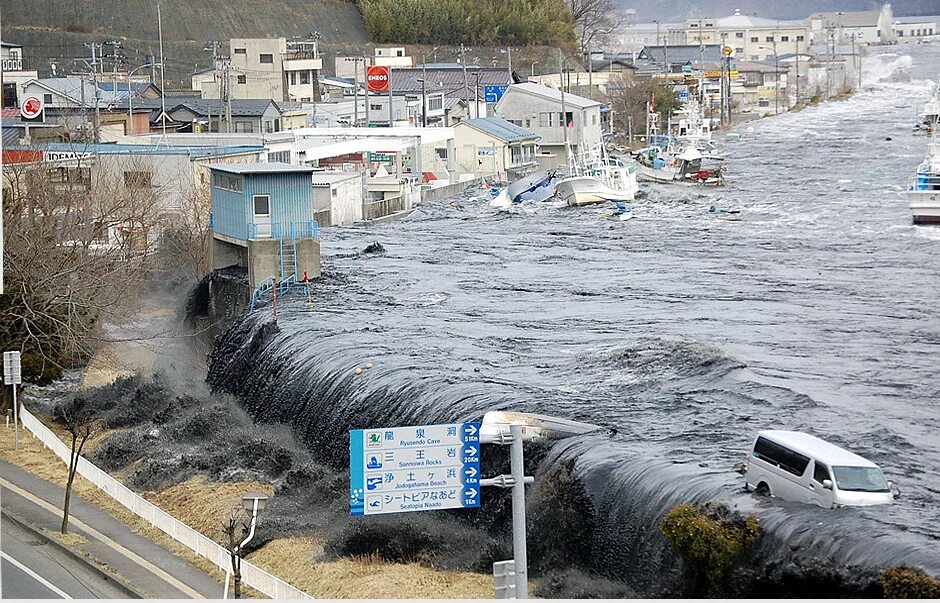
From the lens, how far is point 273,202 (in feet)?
74.6

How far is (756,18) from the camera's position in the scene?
7419cm

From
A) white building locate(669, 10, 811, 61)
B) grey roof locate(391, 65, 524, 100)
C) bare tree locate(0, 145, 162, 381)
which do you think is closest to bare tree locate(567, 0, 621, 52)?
white building locate(669, 10, 811, 61)

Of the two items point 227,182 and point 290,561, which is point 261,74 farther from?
point 290,561

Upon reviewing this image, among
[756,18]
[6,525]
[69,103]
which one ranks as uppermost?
[756,18]

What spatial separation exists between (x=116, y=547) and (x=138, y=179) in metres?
16.6

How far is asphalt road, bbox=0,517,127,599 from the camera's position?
1168 centimetres

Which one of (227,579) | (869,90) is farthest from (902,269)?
(869,90)

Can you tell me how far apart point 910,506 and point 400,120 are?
132 feet

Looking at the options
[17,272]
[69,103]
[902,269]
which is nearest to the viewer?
[17,272]

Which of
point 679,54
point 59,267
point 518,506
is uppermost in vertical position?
point 679,54

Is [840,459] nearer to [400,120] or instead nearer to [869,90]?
[400,120]

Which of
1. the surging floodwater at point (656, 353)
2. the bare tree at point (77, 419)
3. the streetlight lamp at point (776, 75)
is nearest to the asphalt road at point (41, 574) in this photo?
the bare tree at point (77, 419)

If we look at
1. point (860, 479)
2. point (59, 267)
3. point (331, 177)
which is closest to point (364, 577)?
point (860, 479)

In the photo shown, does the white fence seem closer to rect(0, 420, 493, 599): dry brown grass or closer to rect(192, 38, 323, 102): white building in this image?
rect(0, 420, 493, 599): dry brown grass
